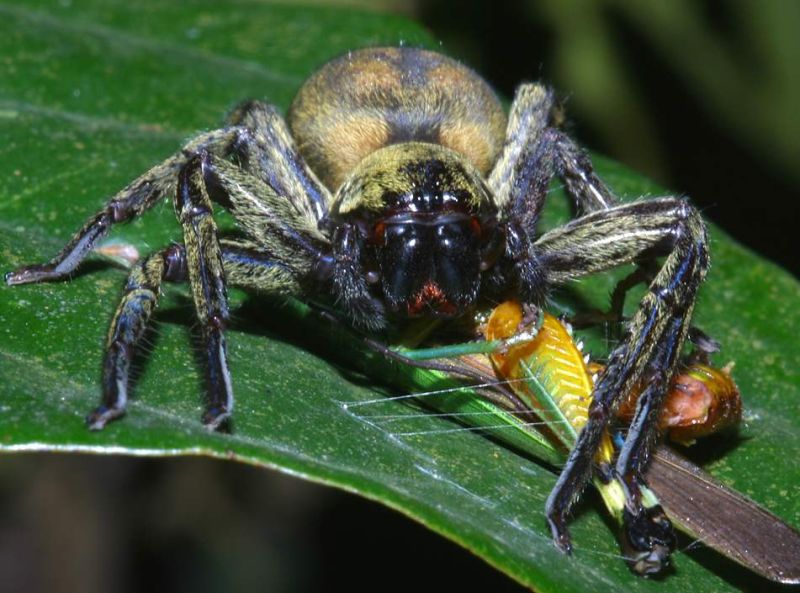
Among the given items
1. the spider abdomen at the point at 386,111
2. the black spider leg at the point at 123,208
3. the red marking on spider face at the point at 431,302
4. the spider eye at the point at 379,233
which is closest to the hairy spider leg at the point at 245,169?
the black spider leg at the point at 123,208

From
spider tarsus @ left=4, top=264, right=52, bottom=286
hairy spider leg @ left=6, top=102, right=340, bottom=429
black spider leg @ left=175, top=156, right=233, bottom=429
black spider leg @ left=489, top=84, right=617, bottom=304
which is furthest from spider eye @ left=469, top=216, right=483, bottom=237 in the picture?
spider tarsus @ left=4, top=264, right=52, bottom=286

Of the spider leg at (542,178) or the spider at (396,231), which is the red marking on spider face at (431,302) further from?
the spider leg at (542,178)

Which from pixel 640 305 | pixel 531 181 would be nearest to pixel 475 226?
pixel 640 305

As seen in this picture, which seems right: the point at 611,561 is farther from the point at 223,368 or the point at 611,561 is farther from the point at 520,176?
the point at 520,176

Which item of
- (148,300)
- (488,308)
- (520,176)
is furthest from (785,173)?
(148,300)

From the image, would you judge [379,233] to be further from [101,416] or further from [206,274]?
[101,416]
